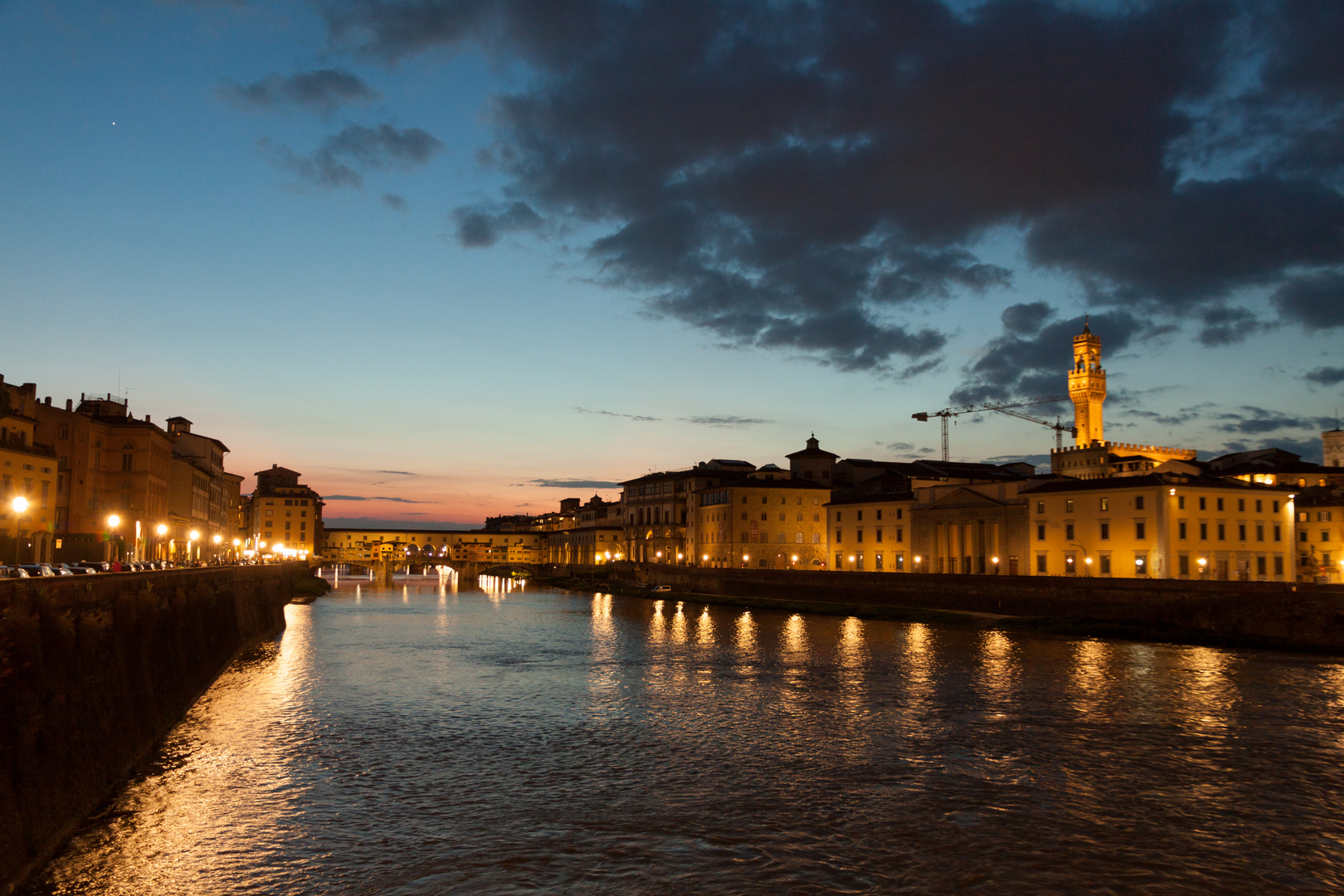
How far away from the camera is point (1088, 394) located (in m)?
150

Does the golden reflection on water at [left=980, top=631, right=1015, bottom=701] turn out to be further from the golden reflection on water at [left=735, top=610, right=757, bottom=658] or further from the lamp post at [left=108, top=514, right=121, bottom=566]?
the lamp post at [left=108, top=514, right=121, bottom=566]

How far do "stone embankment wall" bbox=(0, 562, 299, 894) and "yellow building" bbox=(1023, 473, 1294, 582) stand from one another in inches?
2241

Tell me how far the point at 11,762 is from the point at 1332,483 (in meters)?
Answer: 100

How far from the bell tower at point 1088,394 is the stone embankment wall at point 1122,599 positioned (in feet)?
278

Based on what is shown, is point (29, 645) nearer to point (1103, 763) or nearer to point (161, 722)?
point (161, 722)

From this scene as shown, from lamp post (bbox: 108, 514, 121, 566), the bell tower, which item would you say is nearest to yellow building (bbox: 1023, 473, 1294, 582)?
lamp post (bbox: 108, 514, 121, 566)

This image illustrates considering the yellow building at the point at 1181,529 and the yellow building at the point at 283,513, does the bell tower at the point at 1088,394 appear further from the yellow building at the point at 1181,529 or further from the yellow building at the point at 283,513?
the yellow building at the point at 283,513

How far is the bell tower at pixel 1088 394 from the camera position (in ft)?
488

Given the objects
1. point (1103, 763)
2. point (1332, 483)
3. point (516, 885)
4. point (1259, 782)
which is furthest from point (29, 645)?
point (1332, 483)

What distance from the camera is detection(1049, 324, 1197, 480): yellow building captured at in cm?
12569

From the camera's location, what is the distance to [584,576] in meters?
146

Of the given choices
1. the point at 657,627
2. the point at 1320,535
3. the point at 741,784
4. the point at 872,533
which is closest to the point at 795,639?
the point at 657,627

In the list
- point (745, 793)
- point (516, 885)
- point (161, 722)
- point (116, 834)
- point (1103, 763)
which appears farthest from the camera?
point (161, 722)

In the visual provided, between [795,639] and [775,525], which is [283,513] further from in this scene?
[795,639]
